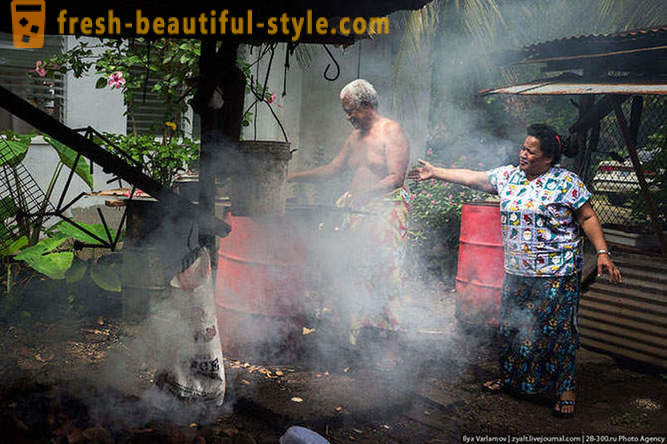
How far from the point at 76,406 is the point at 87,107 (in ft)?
16.3

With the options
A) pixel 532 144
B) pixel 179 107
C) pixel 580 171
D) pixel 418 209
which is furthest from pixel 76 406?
pixel 418 209

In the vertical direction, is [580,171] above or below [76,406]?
above

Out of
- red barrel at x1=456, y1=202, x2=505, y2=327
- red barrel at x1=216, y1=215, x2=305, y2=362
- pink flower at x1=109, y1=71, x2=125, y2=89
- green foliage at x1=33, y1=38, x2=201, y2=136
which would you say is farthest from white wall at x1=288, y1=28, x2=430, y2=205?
red barrel at x1=216, y1=215, x2=305, y2=362

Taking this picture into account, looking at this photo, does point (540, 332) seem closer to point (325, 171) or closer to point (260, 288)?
point (260, 288)

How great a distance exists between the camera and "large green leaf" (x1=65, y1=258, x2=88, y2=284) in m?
5.14

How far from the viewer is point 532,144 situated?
3902 millimetres

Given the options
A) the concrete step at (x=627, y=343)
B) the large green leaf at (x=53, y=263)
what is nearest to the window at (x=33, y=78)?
the large green leaf at (x=53, y=263)

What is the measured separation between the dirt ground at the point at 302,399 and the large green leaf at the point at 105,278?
338 millimetres

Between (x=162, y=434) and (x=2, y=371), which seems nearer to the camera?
(x=162, y=434)

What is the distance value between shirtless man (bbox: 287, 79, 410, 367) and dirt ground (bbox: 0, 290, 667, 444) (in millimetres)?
405

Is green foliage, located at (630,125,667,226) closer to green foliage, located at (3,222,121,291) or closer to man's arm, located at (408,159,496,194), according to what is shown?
man's arm, located at (408,159,496,194)

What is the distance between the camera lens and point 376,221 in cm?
459

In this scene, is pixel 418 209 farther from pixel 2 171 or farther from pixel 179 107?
pixel 2 171

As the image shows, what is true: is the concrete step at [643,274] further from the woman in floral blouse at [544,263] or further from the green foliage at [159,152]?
the green foliage at [159,152]
